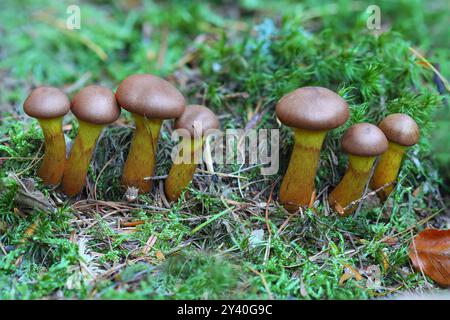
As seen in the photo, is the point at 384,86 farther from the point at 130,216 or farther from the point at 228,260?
the point at 130,216

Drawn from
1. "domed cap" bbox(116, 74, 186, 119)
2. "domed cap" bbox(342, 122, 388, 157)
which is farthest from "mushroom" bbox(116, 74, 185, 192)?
"domed cap" bbox(342, 122, 388, 157)

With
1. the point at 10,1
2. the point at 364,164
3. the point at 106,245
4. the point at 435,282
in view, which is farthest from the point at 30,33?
the point at 435,282

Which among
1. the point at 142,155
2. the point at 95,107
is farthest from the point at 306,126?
the point at 95,107

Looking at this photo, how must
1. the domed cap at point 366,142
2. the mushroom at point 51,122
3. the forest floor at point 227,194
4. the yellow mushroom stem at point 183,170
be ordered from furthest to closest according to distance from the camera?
the yellow mushroom stem at point 183,170, the domed cap at point 366,142, the mushroom at point 51,122, the forest floor at point 227,194

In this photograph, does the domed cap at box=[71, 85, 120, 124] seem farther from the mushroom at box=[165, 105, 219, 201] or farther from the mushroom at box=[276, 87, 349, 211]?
the mushroom at box=[276, 87, 349, 211]

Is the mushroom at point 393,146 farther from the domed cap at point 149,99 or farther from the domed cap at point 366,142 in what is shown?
the domed cap at point 149,99

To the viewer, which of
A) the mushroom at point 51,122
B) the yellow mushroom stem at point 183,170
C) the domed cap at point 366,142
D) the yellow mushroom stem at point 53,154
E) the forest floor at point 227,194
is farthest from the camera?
the yellow mushroom stem at point 183,170

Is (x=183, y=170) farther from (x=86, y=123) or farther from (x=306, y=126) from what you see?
(x=306, y=126)

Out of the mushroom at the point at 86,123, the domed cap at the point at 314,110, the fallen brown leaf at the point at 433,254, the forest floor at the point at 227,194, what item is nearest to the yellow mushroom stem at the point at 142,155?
the forest floor at the point at 227,194
